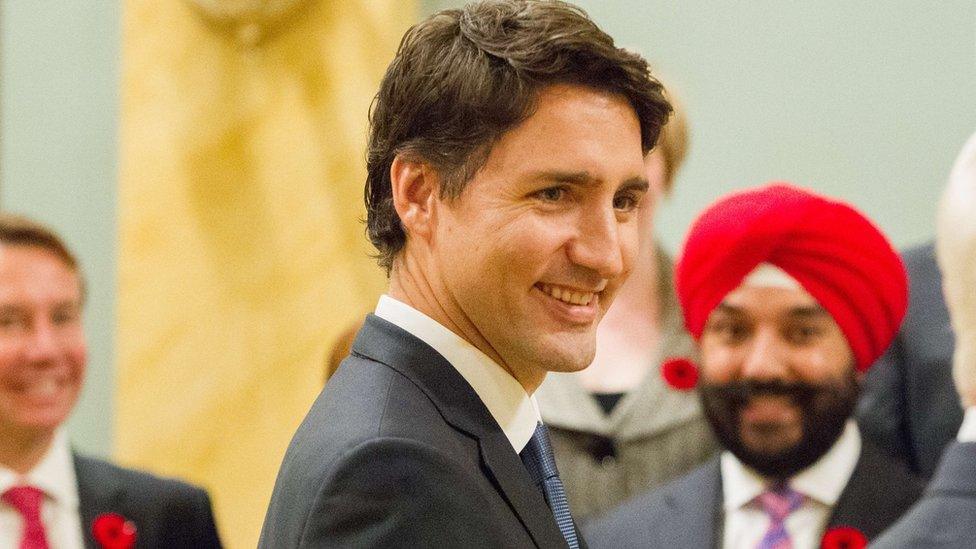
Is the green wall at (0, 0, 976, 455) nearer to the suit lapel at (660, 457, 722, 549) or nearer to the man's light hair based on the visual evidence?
the suit lapel at (660, 457, 722, 549)

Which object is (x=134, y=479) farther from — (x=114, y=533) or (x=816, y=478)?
(x=816, y=478)

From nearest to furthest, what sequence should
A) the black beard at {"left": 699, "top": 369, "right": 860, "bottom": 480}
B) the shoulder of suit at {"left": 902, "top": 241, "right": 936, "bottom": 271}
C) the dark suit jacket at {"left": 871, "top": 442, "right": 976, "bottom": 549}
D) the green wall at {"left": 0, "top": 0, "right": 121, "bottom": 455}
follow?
the dark suit jacket at {"left": 871, "top": 442, "right": 976, "bottom": 549}, the black beard at {"left": 699, "top": 369, "right": 860, "bottom": 480}, the shoulder of suit at {"left": 902, "top": 241, "right": 936, "bottom": 271}, the green wall at {"left": 0, "top": 0, "right": 121, "bottom": 455}

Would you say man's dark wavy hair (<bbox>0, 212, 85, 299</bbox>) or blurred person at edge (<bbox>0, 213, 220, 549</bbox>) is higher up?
man's dark wavy hair (<bbox>0, 212, 85, 299</bbox>)

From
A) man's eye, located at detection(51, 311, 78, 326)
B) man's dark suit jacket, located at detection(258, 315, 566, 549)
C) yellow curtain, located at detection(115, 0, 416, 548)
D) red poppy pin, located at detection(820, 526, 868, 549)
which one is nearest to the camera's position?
man's dark suit jacket, located at detection(258, 315, 566, 549)

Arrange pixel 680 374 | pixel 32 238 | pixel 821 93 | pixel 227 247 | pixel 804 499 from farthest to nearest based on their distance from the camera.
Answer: pixel 227 247
pixel 821 93
pixel 680 374
pixel 32 238
pixel 804 499

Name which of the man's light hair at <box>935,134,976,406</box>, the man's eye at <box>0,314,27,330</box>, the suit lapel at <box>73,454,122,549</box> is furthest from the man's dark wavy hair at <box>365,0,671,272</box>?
the man's eye at <box>0,314,27,330</box>

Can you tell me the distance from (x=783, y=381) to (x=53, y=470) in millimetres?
1450

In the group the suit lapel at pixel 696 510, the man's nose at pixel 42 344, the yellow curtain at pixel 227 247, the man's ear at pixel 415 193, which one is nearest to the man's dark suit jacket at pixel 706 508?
the suit lapel at pixel 696 510

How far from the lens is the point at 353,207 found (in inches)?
192

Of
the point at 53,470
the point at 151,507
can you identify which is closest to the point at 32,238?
the point at 53,470

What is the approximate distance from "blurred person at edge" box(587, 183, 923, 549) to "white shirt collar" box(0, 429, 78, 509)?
3.42 ft

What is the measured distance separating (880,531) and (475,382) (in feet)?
4.39

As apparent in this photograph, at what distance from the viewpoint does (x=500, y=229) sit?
5.79 ft

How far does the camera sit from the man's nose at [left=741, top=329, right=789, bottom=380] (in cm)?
298
